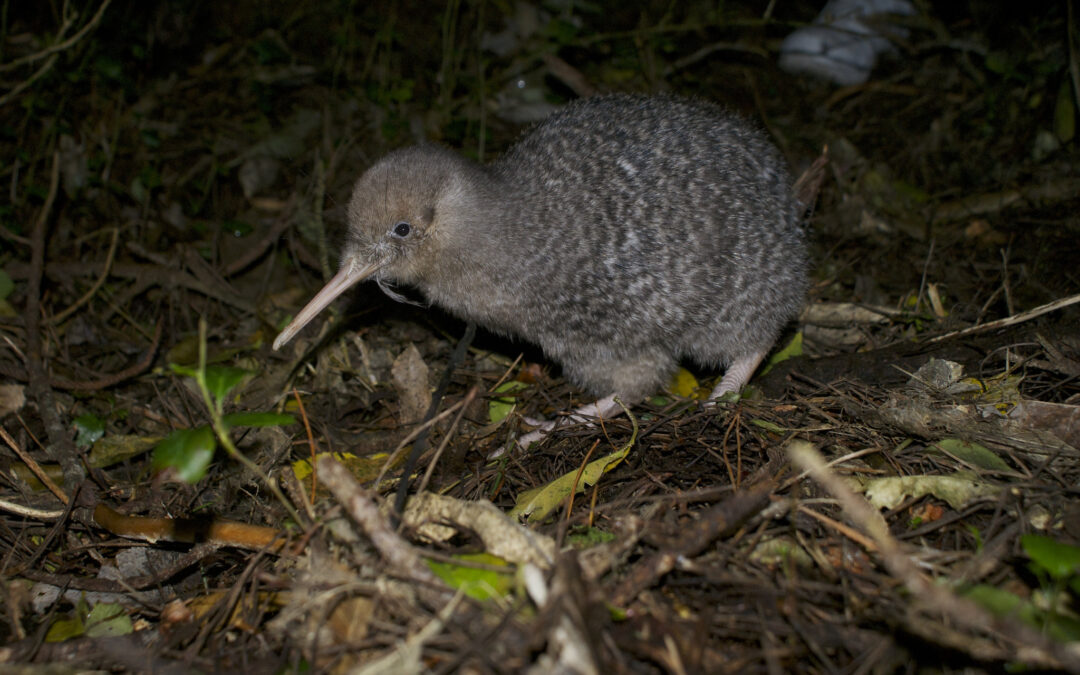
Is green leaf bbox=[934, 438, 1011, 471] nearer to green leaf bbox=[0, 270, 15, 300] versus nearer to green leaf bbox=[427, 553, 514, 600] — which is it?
green leaf bbox=[427, 553, 514, 600]

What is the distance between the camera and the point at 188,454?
1996mm

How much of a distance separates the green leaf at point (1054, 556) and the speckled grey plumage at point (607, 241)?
1.85m

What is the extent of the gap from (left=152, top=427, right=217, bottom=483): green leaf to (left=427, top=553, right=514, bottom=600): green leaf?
0.69 m

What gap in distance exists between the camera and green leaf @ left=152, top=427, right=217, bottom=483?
1971 mm

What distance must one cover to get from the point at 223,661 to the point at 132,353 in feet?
8.68

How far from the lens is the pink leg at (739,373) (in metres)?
3.78

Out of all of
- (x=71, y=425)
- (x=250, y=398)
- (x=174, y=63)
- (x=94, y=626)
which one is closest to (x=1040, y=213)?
(x=250, y=398)

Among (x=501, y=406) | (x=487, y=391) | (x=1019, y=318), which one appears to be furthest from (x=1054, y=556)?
(x=487, y=391)

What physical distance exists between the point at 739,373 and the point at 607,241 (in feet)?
3.23

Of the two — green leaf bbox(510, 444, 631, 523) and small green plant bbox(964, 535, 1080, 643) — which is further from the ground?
small green plant bbox(964, 535, 1080, 643)

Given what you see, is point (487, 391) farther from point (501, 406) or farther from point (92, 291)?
point (92, 291)

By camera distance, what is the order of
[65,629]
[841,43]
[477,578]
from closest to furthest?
1. [477,578]
2. [65,629]
3. [841,43]

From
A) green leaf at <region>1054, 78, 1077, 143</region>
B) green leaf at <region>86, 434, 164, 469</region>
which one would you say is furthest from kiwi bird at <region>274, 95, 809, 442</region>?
green leaf at <region>1054, 78, 1077, 143</region>

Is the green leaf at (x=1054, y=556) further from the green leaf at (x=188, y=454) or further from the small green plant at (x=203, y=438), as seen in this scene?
the green leaf at (x=188, y=454)
